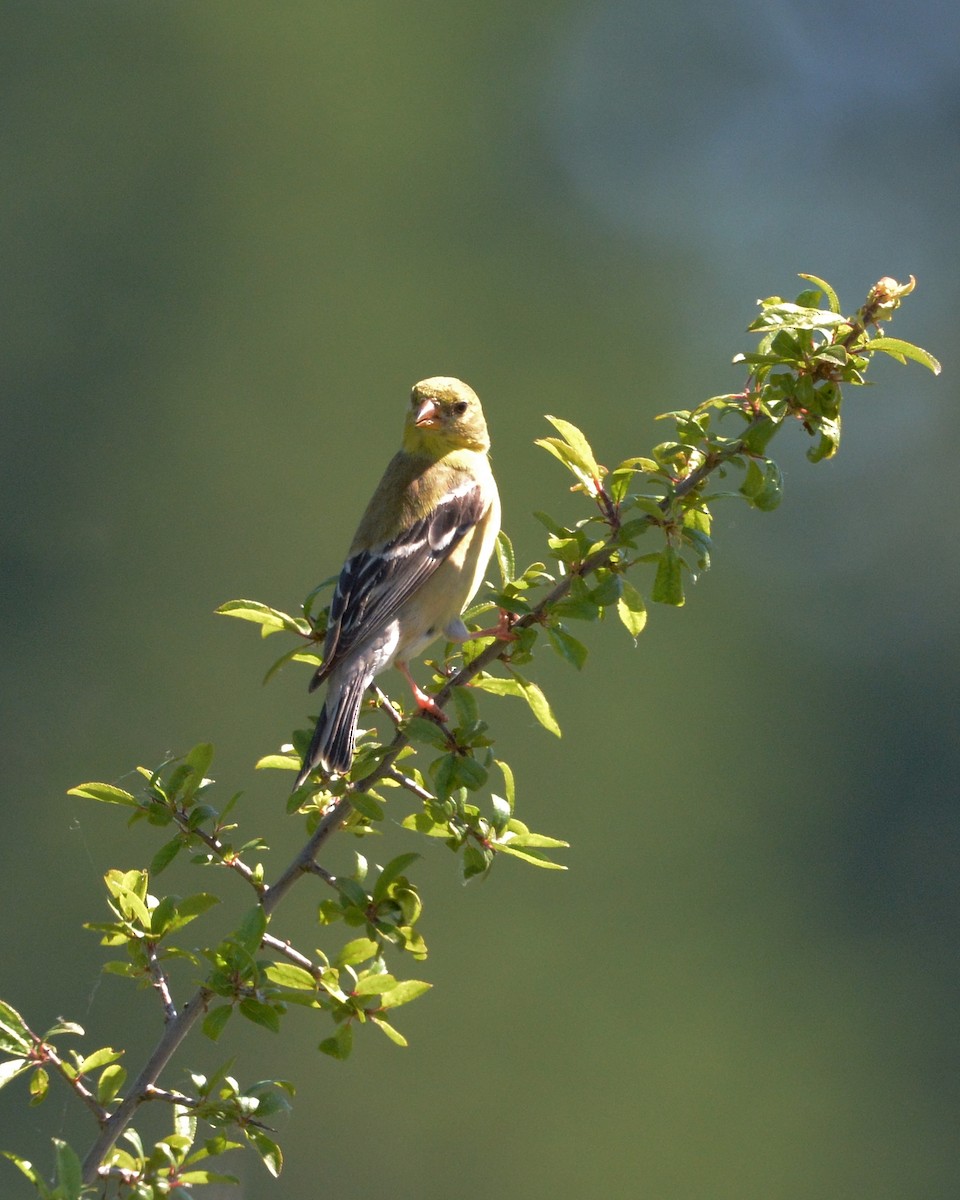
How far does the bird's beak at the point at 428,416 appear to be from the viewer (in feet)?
9.94

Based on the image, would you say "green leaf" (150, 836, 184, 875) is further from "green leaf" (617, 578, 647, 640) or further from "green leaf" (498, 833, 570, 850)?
"green leaf" (617, 578, 647, 640)

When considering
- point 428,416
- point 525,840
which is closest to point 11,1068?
point 525,840

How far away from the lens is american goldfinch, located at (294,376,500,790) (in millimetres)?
2389

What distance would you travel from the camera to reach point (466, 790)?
1664 millimetres

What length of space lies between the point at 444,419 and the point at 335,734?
1450 millimetres

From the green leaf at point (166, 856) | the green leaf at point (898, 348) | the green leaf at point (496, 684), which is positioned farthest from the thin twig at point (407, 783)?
the green leaf at point (898, 348)

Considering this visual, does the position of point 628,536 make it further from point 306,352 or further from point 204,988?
point 306,352

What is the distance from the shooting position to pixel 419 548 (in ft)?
8.85

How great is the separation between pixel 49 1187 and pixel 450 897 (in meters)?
4.39

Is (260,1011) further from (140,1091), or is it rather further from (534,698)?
(534,698)

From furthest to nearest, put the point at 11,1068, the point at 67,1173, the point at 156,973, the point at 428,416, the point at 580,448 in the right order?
the point at 428,416 < the point at 580,448 < the point at 156,973 < the point at 11,1068 < the point at 67,1173

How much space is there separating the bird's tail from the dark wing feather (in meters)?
0.19

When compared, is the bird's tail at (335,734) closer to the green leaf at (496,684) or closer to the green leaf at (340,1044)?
the green leaf at (496,684)

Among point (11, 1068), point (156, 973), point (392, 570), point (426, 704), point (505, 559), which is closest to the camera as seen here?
point (11, 1068)
